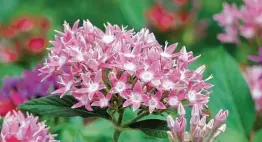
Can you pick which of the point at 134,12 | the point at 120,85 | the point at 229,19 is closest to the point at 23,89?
the point at 120,85

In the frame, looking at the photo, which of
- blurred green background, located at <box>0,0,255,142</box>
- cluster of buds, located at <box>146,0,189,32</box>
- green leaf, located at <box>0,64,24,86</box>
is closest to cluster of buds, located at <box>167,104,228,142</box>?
blurred green background, located at <box>0,0,255,142</box>

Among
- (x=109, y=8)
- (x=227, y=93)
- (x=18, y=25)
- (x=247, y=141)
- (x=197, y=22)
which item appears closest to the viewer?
(x=247, y=141)

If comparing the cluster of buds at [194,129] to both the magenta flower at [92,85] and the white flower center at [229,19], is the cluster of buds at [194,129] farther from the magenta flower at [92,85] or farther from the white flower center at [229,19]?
the white flower center at [229,19]

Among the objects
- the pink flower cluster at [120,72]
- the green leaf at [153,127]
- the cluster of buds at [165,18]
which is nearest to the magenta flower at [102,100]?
the pink flower cluster at [120,72]

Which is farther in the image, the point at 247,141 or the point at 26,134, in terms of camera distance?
the point at 247,141

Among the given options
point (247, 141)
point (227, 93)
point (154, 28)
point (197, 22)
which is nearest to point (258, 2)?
point (227, 93)

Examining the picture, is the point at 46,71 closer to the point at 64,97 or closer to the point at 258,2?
the point at 64,97
